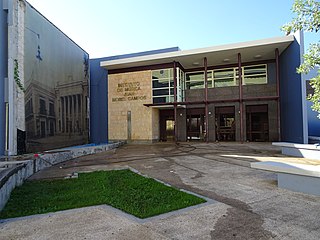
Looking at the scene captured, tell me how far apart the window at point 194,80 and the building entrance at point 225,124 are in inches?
112

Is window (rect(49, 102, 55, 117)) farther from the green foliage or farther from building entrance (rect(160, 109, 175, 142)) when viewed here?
building entrance (rect(160, 109, 175, 142))

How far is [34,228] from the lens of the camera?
3754mm

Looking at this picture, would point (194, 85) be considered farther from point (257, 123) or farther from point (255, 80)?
point (257, 123)

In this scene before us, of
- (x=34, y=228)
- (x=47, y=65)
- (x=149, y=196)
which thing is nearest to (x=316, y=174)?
(x=149, y=196)

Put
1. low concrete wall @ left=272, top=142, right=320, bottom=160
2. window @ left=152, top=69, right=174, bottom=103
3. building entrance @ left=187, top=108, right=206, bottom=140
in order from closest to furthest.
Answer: low concrete wall @ left=272, top=142, right=320, bottom=160 < window @ left=152, top=69, right=174, bottom=103 < building entrance @ left=187, top=108, right=206, bottom=140

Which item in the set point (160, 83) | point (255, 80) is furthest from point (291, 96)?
point (160, 83)

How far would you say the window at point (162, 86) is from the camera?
19.9m

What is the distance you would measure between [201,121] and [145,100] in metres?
5.42

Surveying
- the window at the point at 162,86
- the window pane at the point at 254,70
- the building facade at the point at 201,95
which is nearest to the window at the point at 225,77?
the building facade at the point at 201,95

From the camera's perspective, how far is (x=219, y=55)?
1858 centimetres

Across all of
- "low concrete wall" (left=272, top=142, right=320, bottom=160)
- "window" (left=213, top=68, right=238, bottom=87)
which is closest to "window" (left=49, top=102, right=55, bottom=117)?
"window" (left=213, top=68, right=238, bottom=87)

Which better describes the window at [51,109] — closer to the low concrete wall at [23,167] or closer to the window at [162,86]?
the low concrete wall at [23,167]

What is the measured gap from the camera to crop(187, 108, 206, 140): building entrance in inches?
848

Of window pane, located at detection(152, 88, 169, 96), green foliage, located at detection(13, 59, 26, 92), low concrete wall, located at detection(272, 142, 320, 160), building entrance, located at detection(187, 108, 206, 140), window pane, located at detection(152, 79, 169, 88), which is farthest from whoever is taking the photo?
building entrance, located at detection(187, 108, 206, 140)
